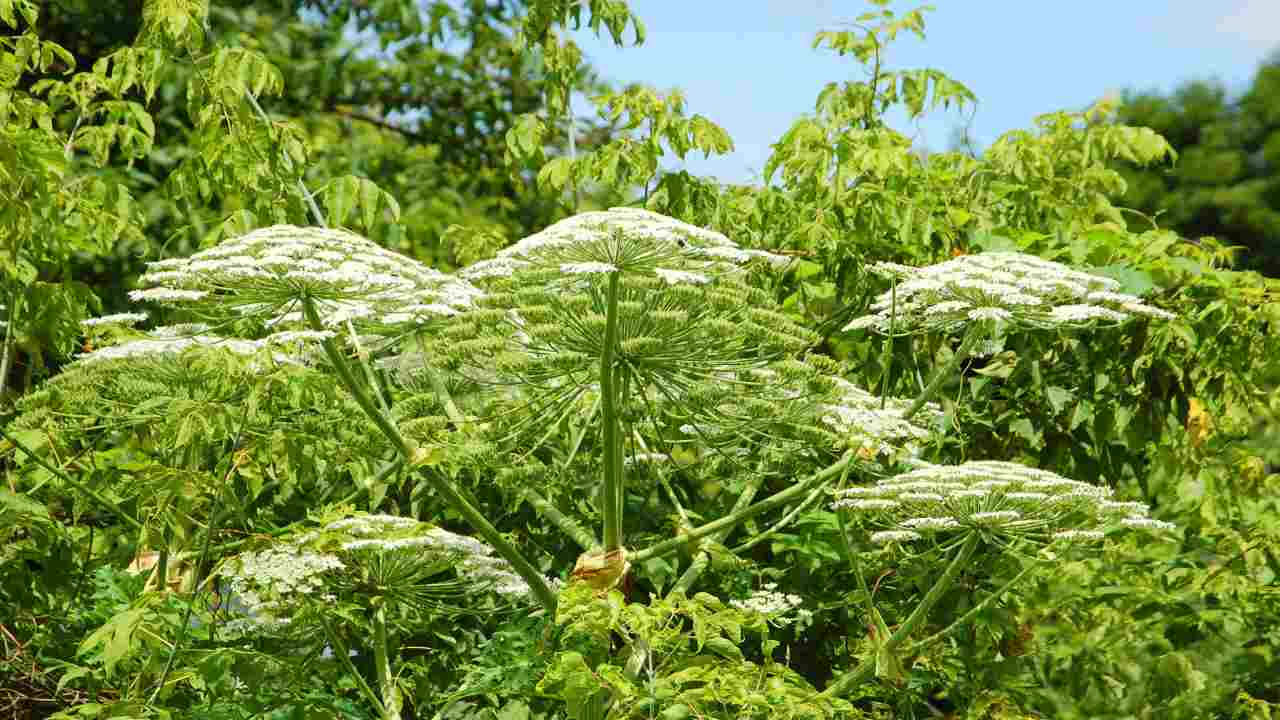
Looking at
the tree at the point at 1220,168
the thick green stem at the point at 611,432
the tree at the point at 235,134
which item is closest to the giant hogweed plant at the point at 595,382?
the thick green stem at the point at 611,432

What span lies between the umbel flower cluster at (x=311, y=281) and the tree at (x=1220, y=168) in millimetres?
27535

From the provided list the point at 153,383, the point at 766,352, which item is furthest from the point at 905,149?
the point at 153,383

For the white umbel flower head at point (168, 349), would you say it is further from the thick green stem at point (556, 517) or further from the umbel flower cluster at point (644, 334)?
the thick green stem at point (556, 517)

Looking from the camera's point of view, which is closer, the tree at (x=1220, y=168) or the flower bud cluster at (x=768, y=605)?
the flower bud cluster at (x=768, y=605)

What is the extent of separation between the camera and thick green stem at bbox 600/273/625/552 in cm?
339

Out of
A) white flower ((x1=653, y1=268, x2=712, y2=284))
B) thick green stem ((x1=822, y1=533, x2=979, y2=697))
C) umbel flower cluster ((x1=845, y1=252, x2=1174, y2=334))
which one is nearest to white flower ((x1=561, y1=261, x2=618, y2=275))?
white flower ((x1=653, y1=268, x2=712, y2=284))

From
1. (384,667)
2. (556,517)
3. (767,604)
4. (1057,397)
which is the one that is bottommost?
(384,667)

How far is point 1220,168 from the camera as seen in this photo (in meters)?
33.7

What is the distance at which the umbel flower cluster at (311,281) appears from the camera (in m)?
3.49

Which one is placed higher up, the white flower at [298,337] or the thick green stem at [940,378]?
the white flower at [298,337]

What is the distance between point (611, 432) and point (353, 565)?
0.93m

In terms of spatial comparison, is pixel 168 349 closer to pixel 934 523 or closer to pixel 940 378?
pixel 934 523

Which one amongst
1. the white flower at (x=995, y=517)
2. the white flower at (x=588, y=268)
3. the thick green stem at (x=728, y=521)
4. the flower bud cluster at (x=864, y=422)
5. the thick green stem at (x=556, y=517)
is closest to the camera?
the white flower at (x=588, y=268)

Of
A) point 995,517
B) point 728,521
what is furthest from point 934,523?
point 728,521
